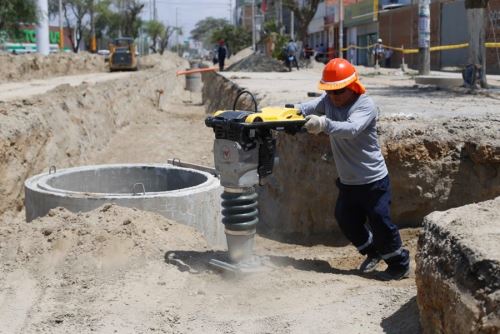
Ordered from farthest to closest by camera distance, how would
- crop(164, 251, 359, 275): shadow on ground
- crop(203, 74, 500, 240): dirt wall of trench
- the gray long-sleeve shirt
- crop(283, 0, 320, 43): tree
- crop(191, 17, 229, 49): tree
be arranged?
crop(191, 17, 229, 49): tree, crop(283, 0, 320, 43): tree, crop(203, 74, 500, 240): dirt wall of trench, crop(164, 251, 359, 275): shadow on ground, the gray long-sleeve shirt

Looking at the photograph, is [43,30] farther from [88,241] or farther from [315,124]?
[315,124]

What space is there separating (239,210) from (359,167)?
3.10 ft

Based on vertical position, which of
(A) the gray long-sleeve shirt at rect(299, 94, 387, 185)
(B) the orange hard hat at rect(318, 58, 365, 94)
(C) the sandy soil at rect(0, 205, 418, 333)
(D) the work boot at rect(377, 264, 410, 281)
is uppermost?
(B) the orange hard hat at rect(318, 58, 365, 94)

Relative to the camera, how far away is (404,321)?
358 cm

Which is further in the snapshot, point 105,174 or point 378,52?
point 378,52

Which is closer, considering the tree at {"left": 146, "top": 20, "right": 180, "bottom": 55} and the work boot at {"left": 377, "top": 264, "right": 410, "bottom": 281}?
the work boot at {"left": 377, "top": 264, "right": 410, "bottom": 281}

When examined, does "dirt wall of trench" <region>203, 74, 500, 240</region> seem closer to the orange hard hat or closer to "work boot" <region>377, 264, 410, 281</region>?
"work boot" <region>377, 264, 410, 281</region>

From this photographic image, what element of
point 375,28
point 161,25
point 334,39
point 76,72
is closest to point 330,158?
point 76,72

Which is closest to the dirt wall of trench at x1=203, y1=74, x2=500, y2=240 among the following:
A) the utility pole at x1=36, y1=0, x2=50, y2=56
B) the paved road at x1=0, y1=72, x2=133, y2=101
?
the paved road at x1=0, y1=72, x2=133, y2=101

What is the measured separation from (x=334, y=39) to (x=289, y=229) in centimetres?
4674

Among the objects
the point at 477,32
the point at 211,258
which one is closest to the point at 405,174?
the point at 211,258

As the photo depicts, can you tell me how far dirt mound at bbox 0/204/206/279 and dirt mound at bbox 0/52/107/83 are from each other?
24.2 metres

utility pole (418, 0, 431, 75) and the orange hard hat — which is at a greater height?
utility pole (418, 0, 431, 75)

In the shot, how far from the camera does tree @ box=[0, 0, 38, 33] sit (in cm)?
3116
